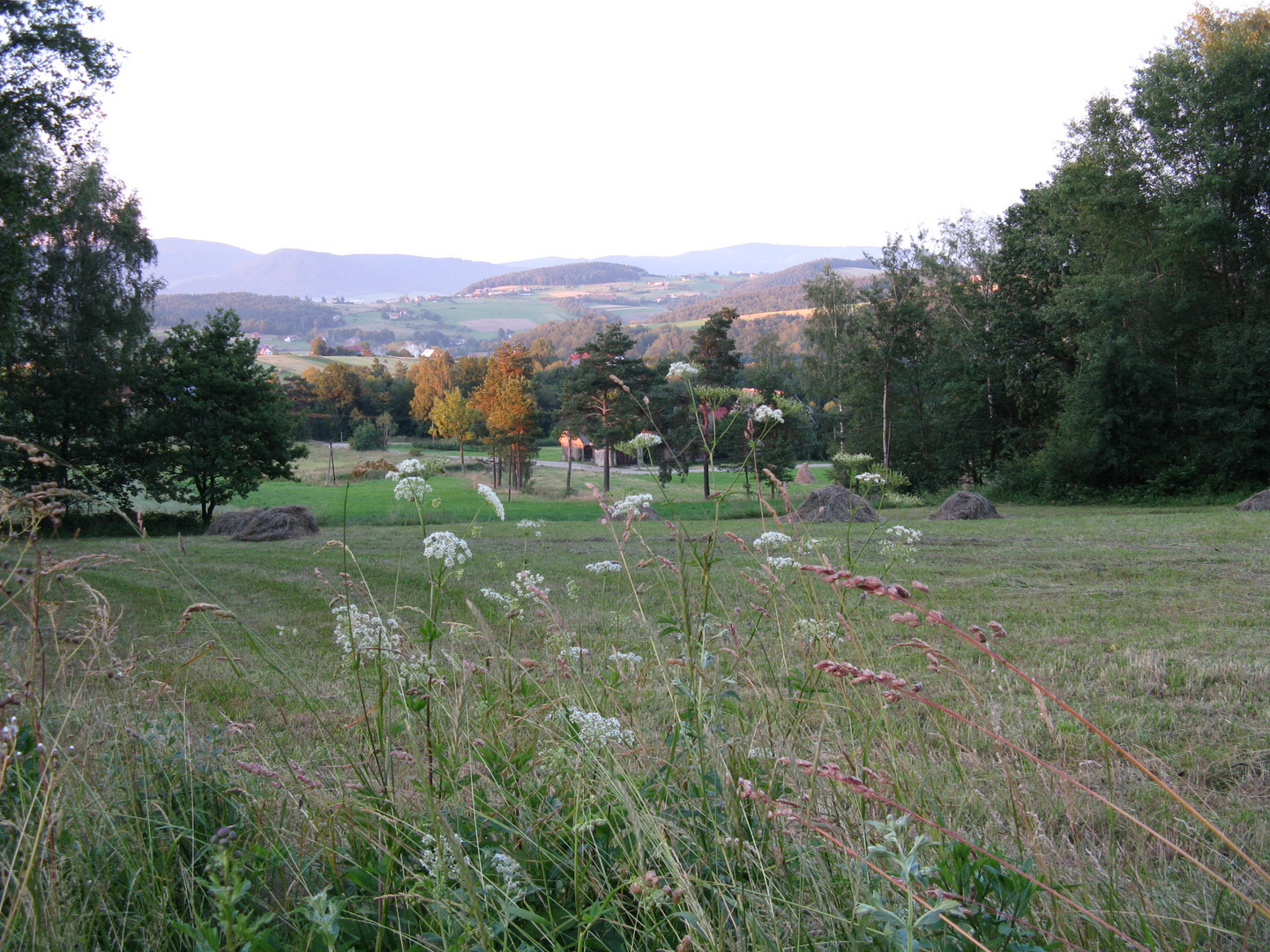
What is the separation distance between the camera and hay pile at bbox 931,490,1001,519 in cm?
1922

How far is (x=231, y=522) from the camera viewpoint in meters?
19.4

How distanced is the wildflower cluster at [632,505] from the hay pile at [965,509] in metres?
18.5

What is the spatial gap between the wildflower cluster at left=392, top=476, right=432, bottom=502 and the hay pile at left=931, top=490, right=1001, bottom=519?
19.3 m

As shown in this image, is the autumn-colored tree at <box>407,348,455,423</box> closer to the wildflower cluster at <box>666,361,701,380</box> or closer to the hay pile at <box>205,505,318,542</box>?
the hay pile at <box>205,505,318,542</box>

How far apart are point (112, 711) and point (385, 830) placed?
1868 mm

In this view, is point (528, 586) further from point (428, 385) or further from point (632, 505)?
point (428, 385)

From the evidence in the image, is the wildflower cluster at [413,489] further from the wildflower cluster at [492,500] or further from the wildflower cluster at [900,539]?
the wildflower cluster at [900,539]

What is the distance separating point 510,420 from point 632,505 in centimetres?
3552

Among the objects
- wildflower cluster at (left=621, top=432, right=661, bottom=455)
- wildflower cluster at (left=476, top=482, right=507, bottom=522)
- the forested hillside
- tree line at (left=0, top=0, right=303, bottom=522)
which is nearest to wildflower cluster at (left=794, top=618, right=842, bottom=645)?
wildflower cluster at (left=621, top=432, right=661, bottom=455)

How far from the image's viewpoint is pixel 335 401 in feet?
199

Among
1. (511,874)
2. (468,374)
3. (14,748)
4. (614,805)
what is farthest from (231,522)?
(468,374)

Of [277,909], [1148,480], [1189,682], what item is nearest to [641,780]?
[277,909]

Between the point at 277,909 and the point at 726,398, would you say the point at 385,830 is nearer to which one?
the point at 277,909

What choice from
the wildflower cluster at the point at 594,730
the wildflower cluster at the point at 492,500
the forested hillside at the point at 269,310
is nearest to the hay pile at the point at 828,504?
the wildflower cluster at the point at 492,500
